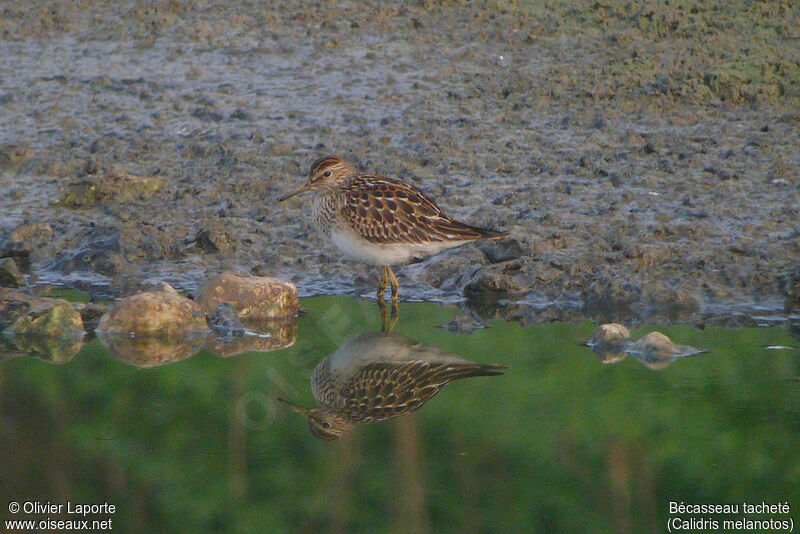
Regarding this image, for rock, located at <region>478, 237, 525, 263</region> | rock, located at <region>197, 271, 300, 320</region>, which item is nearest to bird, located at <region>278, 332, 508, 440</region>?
rock, located at <region>197, 271, 300, 320</region>

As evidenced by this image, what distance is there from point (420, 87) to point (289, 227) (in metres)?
2.96

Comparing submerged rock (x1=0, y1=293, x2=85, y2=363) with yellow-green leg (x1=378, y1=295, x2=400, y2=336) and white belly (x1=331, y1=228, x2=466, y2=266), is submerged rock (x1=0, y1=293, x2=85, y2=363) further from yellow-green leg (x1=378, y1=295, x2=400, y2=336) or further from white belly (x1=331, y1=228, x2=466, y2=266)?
yellow-green leg (x1=378, y1=295, x2=400, y2=336)

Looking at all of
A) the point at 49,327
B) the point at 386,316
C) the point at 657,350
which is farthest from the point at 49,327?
the point at 657,350

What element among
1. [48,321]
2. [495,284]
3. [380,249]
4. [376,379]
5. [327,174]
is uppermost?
[327,174]

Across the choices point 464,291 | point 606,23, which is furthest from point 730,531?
point 606,23

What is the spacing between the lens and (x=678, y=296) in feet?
30.1

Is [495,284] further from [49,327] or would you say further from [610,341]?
[49,327]

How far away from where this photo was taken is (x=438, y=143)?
11922 mm

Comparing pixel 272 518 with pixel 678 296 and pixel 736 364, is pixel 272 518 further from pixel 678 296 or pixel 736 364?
pixel 678 296

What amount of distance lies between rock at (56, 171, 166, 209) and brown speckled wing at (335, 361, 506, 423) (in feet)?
14.5

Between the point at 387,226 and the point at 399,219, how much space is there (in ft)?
0.38

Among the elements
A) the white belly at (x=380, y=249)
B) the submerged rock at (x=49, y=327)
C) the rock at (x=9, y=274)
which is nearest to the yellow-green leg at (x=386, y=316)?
the white belly at (x=380, y=249)

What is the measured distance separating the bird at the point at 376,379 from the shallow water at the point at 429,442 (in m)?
0.09

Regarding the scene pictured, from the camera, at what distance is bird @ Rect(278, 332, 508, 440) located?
279 inches
